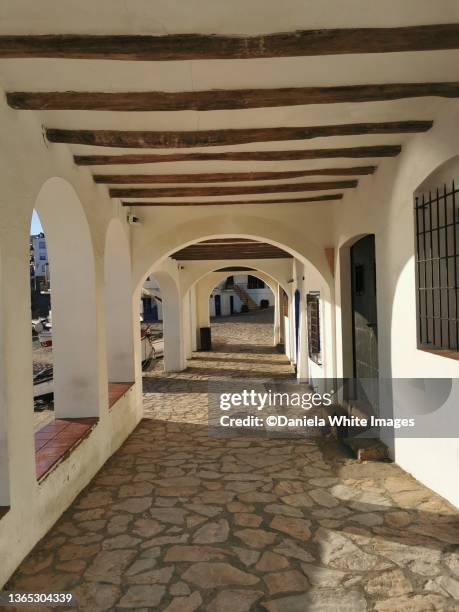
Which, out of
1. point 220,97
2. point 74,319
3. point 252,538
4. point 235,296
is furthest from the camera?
point 235,296

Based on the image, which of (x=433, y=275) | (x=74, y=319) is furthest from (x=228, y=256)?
(x=433, y=275)

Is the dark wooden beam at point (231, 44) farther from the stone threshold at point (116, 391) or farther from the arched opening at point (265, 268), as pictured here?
the arched opening at point (265, 268)

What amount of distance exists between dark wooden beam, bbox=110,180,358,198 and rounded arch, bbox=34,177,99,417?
1120 millimetres

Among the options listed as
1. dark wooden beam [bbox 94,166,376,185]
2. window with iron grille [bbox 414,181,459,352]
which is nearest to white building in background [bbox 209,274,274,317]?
dark wooden beam [bbox 94,166,376,185]

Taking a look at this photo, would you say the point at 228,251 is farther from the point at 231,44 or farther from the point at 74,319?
the point at 231,44

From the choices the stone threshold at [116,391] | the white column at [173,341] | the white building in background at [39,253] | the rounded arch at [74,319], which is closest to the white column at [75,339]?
the rounded arch at [74,319]

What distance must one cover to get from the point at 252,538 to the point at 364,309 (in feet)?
11.7

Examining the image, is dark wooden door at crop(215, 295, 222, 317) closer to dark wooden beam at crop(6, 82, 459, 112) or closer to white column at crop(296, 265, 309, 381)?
white column at crop(296, 265, 309, 381)

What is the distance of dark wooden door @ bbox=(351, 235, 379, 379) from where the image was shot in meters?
5.64

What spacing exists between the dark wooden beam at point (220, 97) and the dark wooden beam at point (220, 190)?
240cm

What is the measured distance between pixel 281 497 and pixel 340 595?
56.7 inches

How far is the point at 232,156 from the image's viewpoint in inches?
172

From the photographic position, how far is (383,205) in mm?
4695

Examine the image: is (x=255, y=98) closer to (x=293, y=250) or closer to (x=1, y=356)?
(x=1, y=356)
